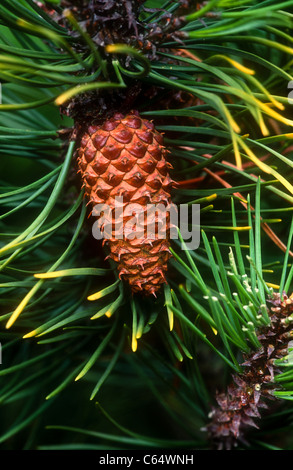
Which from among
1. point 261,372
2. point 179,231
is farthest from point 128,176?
point 261,372

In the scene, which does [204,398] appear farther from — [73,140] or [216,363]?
[73,140]

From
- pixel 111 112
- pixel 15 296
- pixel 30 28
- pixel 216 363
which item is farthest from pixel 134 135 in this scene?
pixel 216 363

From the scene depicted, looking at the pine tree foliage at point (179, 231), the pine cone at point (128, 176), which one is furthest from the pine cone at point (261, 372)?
Result: the pine cone at point (128, 176)

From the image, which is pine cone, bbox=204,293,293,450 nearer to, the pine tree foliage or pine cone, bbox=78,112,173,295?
the pine tree foliage

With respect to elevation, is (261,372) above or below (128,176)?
below

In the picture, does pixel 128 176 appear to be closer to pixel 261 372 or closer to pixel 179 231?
pixel 179 231

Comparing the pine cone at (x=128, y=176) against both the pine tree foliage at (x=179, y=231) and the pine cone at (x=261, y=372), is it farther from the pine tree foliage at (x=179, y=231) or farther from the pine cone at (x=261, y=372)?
the pine cone at (x=261, y=372)
